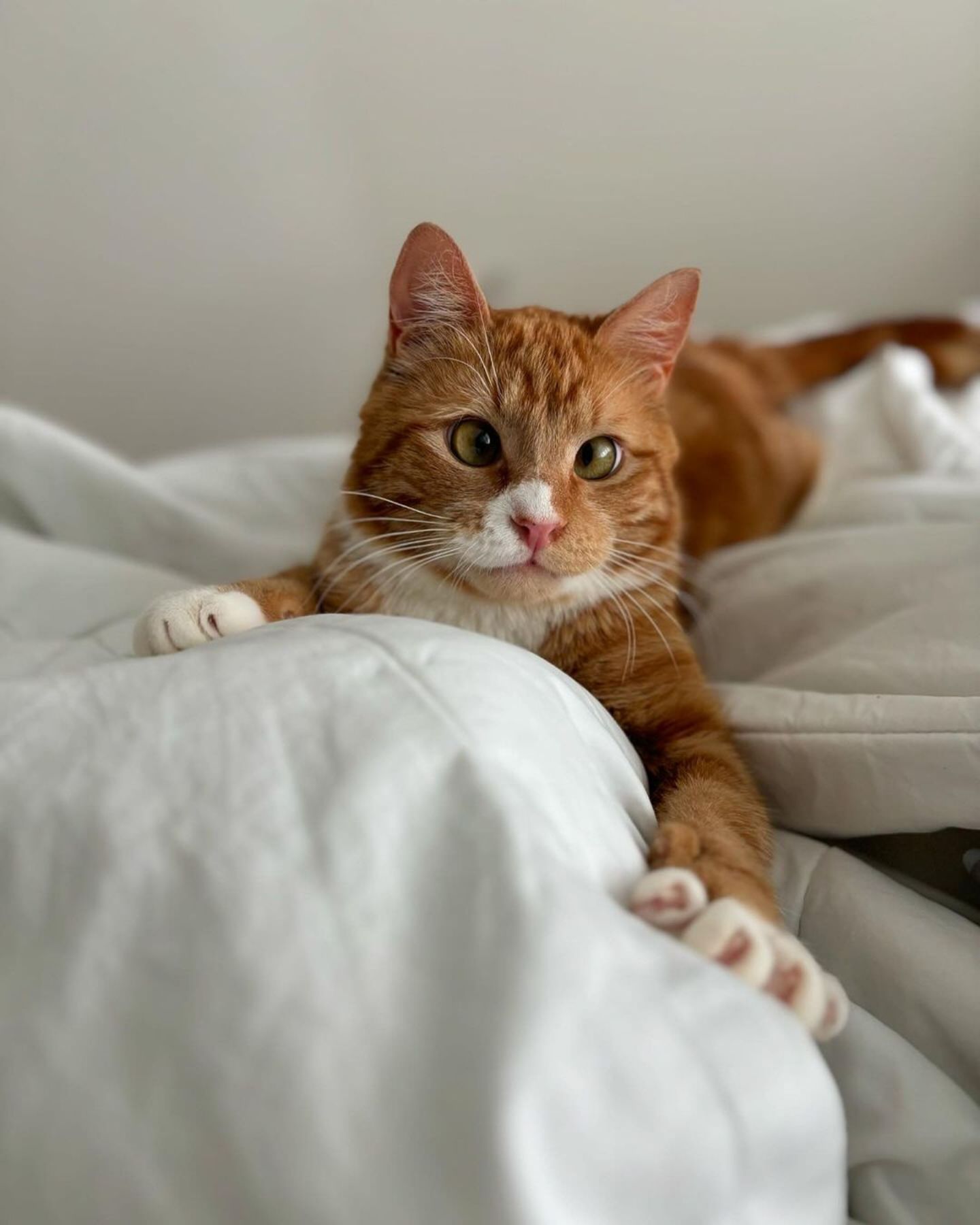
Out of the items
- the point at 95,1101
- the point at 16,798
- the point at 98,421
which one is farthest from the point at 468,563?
the point at 98,421

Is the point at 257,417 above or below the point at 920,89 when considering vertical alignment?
below

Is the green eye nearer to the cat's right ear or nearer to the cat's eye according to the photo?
the cat's eye

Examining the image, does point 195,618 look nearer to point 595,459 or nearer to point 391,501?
point 391,501

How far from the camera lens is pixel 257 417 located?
2676 millimetres

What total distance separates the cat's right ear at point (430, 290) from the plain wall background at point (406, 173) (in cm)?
118

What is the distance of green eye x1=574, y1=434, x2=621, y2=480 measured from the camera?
3.90 feet

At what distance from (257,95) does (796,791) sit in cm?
201

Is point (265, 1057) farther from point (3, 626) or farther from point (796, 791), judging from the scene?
point (3, 626)

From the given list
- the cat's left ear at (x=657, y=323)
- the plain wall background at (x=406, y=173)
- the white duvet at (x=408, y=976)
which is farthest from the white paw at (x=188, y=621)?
the plain wall background at (x=406, y=173)

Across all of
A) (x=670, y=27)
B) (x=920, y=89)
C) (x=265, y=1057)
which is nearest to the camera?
(x=265, y=1057)

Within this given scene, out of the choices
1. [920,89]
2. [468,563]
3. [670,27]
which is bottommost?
[468,563]

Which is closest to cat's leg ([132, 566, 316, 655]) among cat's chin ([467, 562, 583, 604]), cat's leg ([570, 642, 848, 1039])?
cat's chin ([467, 562, 583, 604])

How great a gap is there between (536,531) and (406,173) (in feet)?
5.05

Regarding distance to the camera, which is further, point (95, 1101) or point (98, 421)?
point (98, 421)
